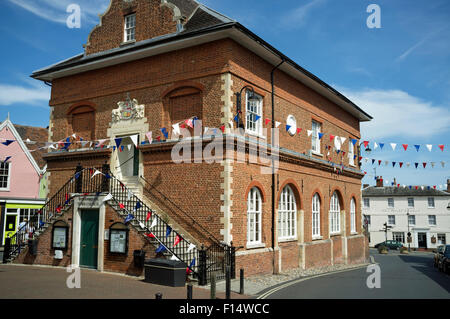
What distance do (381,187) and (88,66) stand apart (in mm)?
59051

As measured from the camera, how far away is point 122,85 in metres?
18.1

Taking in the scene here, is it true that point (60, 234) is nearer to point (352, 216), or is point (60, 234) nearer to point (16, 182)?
point (16, 182)

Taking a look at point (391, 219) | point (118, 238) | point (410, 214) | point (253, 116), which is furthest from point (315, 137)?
point (391, 219)

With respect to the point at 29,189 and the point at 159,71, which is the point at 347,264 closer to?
the point at 159,71

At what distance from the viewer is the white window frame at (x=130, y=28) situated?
18.6 m

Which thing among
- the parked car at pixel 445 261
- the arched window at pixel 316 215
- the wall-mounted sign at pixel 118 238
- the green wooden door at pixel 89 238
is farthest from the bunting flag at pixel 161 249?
the parked car at pixel 445 261

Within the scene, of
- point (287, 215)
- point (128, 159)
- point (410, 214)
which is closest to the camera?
point (128, 159)

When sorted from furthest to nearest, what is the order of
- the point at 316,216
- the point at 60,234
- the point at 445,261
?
the point at 316,216 < the point at 445,261 < the point at 60,234

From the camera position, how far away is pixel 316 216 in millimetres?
22016

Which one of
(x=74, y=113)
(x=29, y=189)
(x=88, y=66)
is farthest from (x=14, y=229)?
(x=88, y=66)

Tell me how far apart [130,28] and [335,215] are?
16.1 m

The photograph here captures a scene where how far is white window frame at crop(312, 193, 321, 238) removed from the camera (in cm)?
2170

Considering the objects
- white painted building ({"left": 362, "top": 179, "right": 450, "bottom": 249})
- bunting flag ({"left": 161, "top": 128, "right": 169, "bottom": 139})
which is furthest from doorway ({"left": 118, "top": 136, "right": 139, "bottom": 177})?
white painted building ({"left": 362, "top": 179, "right": 450, "bottom": 249})

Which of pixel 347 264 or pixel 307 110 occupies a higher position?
pixel 307 110
